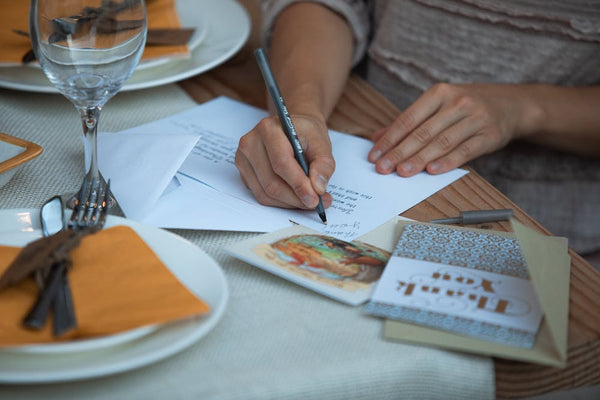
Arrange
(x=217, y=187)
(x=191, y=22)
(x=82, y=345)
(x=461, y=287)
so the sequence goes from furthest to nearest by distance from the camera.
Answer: (x=191, y=22) → (x=217, y=187) → (x=461, y=287) → (x=82, y=345)

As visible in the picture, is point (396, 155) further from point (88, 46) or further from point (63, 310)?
point (63, 310)

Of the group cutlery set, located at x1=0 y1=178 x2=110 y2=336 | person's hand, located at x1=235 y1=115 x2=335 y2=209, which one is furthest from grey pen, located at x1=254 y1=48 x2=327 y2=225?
cutlery set, located at x1=0 y1=178 x2=110 y2=336

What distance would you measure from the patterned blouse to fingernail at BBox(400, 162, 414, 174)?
35 centimetres

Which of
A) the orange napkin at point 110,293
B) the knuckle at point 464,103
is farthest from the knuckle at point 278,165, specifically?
the knuckle at point 464,103

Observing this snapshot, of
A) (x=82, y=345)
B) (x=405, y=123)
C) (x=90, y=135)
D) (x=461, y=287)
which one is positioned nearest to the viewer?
(x=82, y=345)

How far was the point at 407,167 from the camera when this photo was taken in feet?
2.87

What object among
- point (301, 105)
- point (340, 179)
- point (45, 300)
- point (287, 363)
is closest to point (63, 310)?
point (45, 300)

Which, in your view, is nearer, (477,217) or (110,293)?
(110,293)

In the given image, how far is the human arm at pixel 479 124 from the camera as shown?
898 mm

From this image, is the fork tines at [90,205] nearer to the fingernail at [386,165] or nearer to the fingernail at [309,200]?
the fingernail at [309,200]

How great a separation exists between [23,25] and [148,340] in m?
0.77

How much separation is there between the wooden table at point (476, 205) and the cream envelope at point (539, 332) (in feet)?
0.06

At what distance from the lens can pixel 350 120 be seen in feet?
3.42

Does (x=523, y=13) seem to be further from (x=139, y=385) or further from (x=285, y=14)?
(x=139, y=385)
